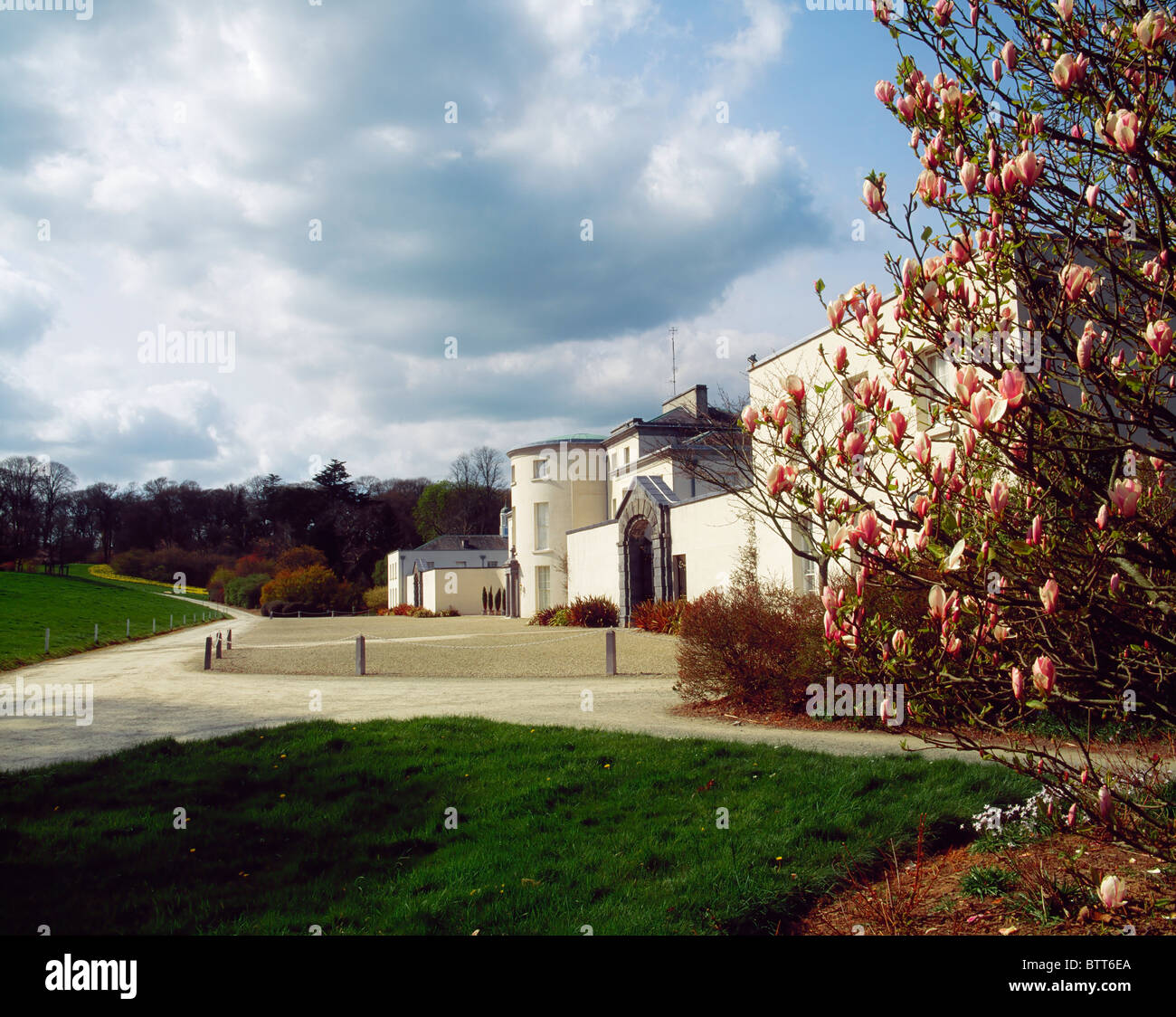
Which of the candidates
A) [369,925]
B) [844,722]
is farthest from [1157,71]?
[844,722]

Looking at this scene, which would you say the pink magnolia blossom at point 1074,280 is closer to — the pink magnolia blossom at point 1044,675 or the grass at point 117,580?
the pink magnolia blossom at point 1044,675

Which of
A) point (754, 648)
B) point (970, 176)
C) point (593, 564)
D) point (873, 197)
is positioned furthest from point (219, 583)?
point (970, 176)

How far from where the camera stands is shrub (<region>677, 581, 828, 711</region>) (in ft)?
32.7

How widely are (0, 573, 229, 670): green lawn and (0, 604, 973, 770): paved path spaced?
19.8ft

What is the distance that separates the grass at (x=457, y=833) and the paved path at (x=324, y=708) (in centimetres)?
146

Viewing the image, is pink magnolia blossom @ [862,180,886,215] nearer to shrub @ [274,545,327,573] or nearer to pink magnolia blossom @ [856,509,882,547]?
pink magnolia blossom @ [856,509,882,547]

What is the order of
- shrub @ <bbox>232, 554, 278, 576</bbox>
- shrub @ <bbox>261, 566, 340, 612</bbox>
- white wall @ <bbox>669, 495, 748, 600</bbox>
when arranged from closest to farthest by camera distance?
white wall @ <bbox>669, 495, 748, 600</bbox>
shrub @ <bbox>261, 566, 340, 612</bbox>
shrub @ <bbox>232, 554, 278, 576</bbox>

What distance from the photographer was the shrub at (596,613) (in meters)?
29.7

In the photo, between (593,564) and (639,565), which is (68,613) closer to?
(593,564)

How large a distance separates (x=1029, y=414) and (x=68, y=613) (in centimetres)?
3950

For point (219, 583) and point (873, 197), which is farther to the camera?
point (219, 583)

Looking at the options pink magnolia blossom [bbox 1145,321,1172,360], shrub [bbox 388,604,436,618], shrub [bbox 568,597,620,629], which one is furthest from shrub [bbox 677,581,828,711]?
shrub [bbox 388,604,436,618]

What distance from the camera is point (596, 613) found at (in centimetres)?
2991
